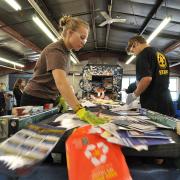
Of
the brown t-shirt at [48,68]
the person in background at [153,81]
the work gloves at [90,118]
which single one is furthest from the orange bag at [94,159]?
the person in background at [153,81]

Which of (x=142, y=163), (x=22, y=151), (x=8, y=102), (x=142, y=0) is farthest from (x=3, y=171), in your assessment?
(x=8, y=102)

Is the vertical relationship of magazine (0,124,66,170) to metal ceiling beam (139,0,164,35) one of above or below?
below

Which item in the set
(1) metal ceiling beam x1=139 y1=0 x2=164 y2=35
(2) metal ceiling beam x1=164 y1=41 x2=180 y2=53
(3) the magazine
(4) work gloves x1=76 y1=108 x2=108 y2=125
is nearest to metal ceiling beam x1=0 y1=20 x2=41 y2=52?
(1) metal ceiling beam x1=139 y1=0 x2=164 y2=35

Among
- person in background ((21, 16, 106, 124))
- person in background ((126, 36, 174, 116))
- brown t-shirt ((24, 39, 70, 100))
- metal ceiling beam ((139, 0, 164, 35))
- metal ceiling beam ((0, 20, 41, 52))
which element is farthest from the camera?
metal ceiling beam ((0, 20, 41, 52))

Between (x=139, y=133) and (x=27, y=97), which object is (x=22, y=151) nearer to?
(x=139, y=133)

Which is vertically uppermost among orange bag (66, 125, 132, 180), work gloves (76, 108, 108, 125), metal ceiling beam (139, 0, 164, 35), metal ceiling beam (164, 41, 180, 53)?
metal ceiling beam (139, 0, 164, 35)

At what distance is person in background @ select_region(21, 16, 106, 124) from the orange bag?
1.03 ft

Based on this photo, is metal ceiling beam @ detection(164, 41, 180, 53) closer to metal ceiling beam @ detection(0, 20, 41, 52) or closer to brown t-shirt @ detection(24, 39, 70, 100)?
metal ceiling beam @ detection(0, 20, 41, 52)

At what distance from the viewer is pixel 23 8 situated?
6.60 m

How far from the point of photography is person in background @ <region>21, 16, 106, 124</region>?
60.0 inches

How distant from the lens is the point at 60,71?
163 centimetres

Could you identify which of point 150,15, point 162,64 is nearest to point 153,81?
point 162,64

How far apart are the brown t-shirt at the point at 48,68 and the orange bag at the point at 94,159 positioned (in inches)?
30.9

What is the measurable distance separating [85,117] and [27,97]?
2.83 feet
